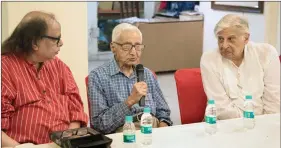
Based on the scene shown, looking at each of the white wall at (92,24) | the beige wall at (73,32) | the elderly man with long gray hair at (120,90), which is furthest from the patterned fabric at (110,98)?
the white wall at (92,24)

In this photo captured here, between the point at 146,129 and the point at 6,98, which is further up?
the point at 6,98

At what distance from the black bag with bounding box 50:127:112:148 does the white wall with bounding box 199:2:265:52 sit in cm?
318

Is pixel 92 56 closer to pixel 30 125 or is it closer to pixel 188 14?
pixel 188 14

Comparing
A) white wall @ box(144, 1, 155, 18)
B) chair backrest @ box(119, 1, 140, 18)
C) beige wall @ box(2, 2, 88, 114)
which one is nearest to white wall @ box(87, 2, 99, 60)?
chair backrest @ box(119, 1, 140, 18)

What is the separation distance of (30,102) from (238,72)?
3.90 ft

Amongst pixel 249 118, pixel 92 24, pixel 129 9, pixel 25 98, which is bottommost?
pixel 249 118

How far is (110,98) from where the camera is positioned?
2148 millimetres

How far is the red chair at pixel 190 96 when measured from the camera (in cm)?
227

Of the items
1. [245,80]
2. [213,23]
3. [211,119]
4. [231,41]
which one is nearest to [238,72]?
[245,80]

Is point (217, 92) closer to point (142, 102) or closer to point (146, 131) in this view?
point (142, 102)

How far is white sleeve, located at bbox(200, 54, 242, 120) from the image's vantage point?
2.22 metres

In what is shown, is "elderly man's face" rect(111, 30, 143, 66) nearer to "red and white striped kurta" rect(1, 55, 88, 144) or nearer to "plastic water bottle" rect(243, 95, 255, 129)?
"red and white striped kurta" rect(1, 55, 88, 144)

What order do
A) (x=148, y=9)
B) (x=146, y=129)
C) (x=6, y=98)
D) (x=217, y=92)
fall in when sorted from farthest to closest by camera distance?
(x=148, y=9) → (x=217, y=92) → (x=6, y=98) → (x=146, y=129)

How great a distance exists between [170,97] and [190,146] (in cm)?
304
